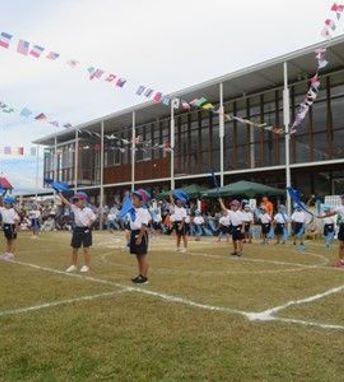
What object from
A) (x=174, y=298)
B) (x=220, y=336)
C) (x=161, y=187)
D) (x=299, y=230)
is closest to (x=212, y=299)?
(x=174, y=298)

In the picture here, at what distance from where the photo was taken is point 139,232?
906 centimetres

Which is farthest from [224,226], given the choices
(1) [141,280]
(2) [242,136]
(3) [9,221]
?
(1) [141,280]

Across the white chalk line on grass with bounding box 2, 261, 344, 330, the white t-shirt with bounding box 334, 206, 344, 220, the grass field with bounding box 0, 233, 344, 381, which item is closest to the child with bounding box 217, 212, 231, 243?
the white t-shirt with bounding box 334, 206, 344, 220

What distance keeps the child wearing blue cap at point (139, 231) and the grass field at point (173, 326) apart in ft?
1.08

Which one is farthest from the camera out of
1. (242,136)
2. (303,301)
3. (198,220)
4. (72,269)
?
(242,136)

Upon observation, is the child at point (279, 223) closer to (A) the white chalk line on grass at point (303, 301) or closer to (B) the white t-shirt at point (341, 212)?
(B) the white t-shirt at point (341, 212)

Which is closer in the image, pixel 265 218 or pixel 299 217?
pixel 299 217

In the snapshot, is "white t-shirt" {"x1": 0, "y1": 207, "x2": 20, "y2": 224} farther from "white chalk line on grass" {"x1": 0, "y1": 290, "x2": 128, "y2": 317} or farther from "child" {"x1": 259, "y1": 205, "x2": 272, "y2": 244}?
"child" {"x1": 259, "y1": 205, "x2": 272, "y2": 244}

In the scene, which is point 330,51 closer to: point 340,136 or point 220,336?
point 340,136

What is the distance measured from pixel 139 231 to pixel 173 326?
10.8 feet

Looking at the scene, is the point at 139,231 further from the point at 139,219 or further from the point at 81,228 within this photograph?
the point at 81,228

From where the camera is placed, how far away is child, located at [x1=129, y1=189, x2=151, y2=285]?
9.00 m

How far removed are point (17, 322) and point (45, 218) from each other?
30.7 meters

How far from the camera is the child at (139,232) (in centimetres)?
900
